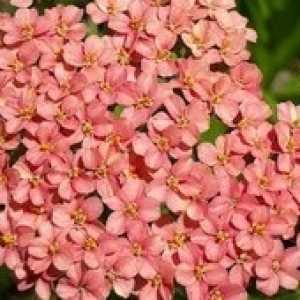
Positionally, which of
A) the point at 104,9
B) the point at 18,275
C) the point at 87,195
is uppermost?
the point at 104,9

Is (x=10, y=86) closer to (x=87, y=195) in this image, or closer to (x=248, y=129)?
(x=87, y=195)

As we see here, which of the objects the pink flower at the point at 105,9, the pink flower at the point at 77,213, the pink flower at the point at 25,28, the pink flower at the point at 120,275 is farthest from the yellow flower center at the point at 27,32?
the pink flower at the point at 120,275

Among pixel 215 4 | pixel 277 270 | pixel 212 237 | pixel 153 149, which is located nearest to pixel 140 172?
pixel 153 149

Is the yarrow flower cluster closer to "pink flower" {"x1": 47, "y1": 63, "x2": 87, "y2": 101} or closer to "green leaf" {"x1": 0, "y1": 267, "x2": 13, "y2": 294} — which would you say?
"pink flower" {"x1": 47, "y1": 63, "x2": 87, "y2": 101}

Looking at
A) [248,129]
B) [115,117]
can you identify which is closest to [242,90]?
[248,129]

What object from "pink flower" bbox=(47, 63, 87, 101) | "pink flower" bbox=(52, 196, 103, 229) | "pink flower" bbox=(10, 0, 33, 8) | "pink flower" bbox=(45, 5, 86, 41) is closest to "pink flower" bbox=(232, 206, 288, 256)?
"pink flower" bbox=(52, 196, 103, 229)

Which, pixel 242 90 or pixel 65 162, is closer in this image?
pixel 65 162
